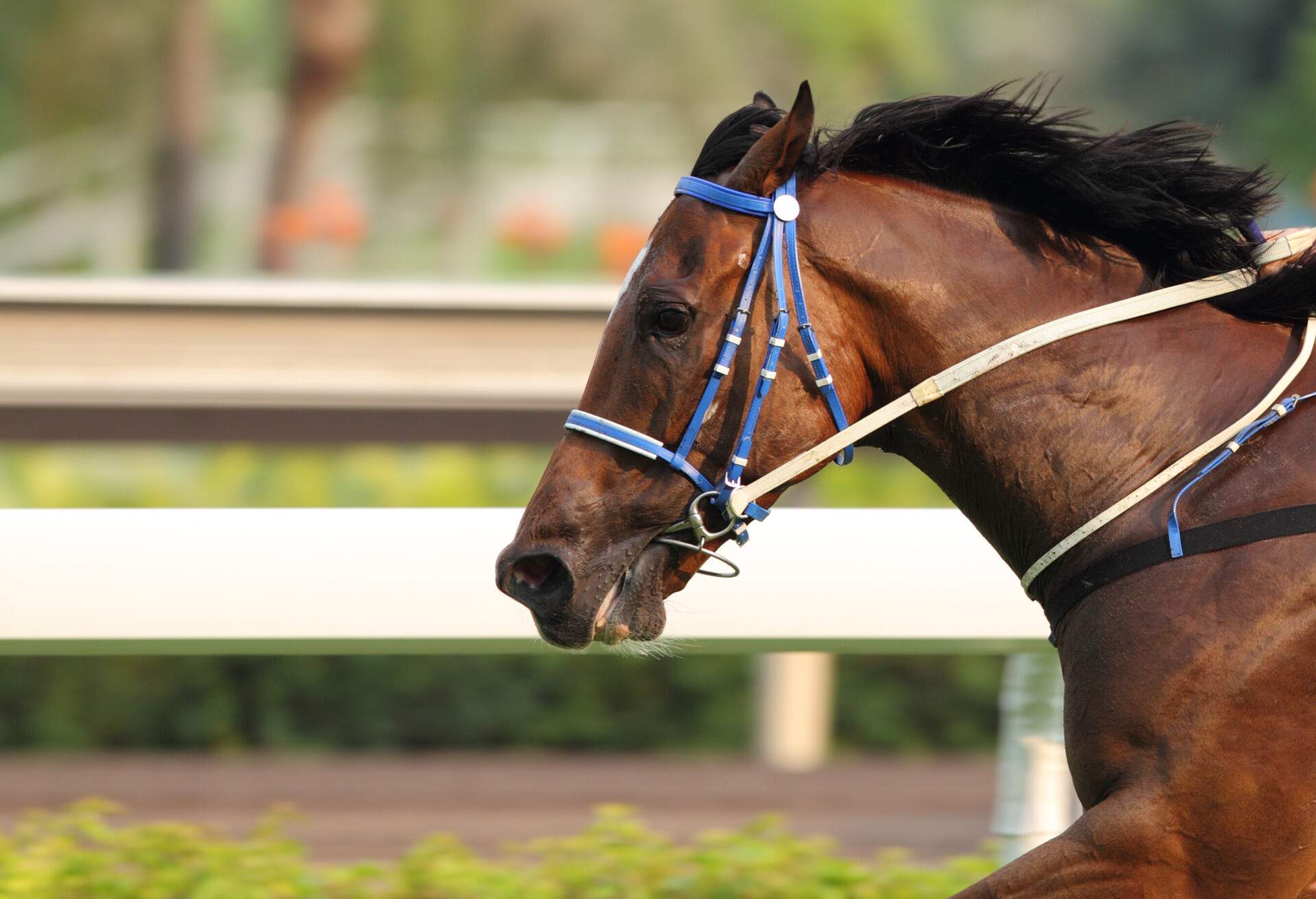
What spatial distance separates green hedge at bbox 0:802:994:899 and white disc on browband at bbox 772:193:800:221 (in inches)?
69.5

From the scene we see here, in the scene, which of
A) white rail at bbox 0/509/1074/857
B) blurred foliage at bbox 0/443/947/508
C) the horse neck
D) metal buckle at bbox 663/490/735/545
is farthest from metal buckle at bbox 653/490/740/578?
blurred foliage at bbox 0/443/947/508

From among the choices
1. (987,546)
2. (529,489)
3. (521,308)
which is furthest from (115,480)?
(987,546)

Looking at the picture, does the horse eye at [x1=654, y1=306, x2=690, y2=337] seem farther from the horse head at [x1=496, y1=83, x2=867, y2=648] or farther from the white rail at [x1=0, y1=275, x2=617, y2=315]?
the white rail at [x1=0, y1=275, x2=617, y2=315]

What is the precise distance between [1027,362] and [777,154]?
20.5 inches

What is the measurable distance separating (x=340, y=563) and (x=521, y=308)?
87.7 inches

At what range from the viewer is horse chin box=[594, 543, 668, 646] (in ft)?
8.27

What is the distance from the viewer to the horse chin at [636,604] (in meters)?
2.52

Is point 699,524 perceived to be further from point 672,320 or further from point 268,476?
point 268,476

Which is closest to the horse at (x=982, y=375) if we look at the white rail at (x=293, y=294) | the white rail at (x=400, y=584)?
the white rail at (x=400, y=584)

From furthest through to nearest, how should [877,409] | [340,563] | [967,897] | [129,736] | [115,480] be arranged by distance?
1. [115,480]
2. [129,736]
3. [340,563]
4. [877,409]
5. [967,897]

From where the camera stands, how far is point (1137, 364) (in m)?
2.51

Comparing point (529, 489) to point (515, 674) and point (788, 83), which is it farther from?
point (788, 83)

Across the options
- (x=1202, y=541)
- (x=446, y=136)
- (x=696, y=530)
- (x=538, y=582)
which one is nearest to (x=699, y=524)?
(x=696, y=530)

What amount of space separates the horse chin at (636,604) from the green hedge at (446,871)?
49.1 inches
